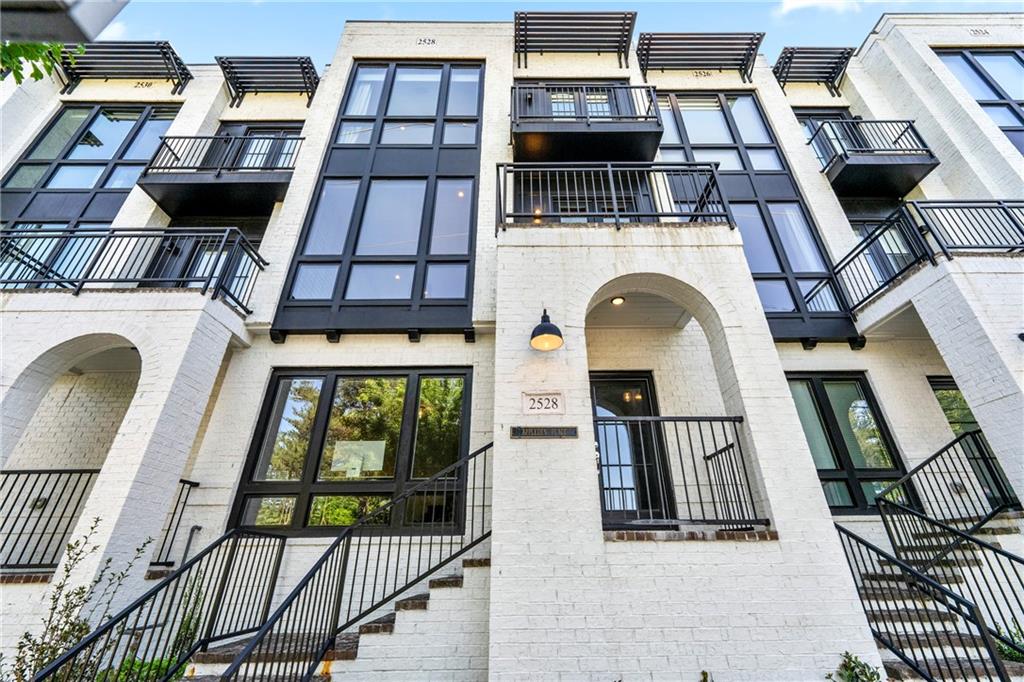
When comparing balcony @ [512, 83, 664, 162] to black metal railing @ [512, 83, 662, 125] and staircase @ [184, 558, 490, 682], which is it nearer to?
black metal railing @ [512, 83, 662, 125]

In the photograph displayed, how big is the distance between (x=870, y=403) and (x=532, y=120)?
7576 mm

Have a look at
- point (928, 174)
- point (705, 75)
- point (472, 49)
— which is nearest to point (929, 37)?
point (928, 174)

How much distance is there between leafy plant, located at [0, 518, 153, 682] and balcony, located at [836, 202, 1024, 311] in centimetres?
1009

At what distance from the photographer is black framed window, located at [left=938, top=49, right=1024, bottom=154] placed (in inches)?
356

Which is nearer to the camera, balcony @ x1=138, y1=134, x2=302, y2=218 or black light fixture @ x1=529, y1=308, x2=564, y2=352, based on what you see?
black light fixture @ x1=529, y1=308, x2=564, y2=352

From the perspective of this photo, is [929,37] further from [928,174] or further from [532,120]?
[532,120]

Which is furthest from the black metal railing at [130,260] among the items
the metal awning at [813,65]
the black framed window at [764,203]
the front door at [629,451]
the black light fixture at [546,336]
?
the metal awning at [813,65]

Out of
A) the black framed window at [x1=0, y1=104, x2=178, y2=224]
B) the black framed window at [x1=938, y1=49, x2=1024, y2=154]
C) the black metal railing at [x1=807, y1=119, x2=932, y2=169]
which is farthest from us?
the black framed window at [x1=938, y1=49, x2=1024, y2=154]

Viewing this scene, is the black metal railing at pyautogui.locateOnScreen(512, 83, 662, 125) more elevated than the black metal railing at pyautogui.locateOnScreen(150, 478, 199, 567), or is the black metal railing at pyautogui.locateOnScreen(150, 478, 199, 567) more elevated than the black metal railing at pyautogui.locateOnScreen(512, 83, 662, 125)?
the black metal railing at pyautogui.locateOnScreen(512, 83, 662, 125)

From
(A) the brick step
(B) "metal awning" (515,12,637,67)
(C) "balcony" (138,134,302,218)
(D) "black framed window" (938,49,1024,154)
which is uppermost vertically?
(B) "metal awning" (515,12,637,67)

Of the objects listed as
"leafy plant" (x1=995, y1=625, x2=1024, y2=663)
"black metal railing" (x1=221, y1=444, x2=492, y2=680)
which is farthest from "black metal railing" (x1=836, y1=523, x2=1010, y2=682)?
"black metal railing" (x1=221, y1=444, x2=492, y2=680)

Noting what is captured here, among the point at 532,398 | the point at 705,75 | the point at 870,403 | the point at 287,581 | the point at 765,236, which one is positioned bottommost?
the point at 287,581

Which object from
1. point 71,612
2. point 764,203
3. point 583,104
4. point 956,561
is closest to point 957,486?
point 956,561

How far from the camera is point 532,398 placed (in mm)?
4461
